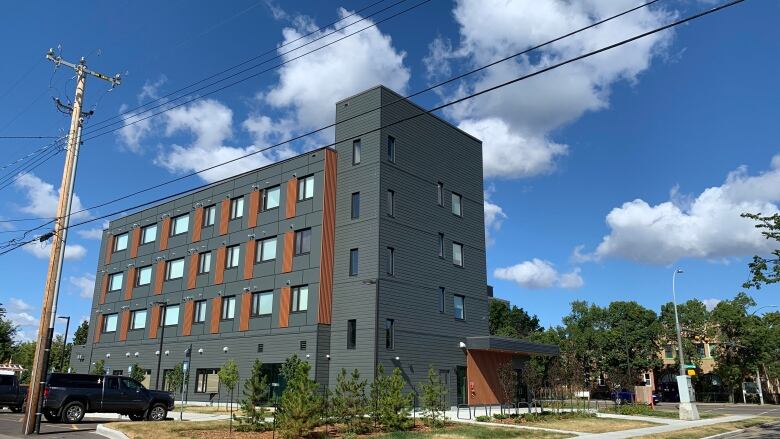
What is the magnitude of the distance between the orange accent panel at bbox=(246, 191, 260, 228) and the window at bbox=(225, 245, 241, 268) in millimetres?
2169

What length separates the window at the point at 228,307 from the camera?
138 feet

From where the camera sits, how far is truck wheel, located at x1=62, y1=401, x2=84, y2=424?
24.4 m

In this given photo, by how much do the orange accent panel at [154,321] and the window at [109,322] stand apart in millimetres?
6619

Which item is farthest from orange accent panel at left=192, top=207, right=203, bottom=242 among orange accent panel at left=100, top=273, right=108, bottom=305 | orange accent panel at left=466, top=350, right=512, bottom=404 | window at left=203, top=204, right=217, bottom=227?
orange accent panel at left=466, top=350, right=512, bottom=404

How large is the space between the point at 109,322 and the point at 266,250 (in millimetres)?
21727

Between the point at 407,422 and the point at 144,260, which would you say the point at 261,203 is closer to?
the point at 144,260

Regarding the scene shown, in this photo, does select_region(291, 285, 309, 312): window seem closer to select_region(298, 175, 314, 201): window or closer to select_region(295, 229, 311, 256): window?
select_region(295, 229, 311, 256): window

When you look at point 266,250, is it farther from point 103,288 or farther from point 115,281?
point 103,288

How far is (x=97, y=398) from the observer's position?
2506 centimetres

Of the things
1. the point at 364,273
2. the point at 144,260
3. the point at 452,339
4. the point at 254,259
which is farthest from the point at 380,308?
the point at 144,260

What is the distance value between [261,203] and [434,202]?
12410 millimetres

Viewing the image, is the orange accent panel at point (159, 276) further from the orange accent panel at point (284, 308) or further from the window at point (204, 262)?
the orange accent panel at point (284, 308)

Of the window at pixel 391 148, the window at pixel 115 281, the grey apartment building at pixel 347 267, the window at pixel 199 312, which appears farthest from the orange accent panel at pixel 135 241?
the window at pixel 391 148

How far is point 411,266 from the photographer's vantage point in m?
37.9
